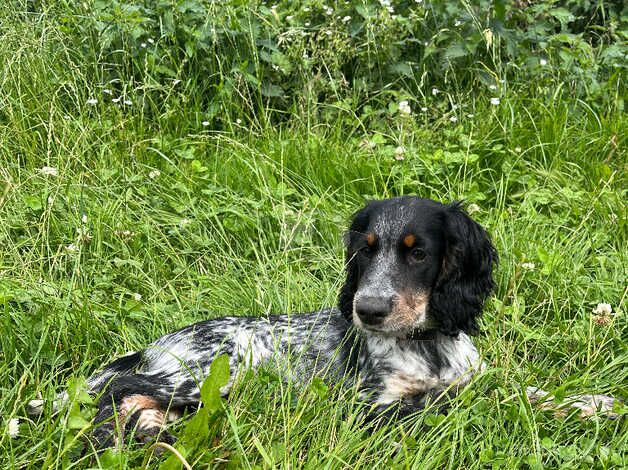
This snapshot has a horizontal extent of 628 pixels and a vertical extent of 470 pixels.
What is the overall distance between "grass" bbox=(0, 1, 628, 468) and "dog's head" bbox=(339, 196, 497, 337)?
17cm

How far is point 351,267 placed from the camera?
11.9 ft

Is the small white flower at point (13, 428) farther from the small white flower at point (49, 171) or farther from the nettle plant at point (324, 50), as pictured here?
the nettle plant at point (324, 50)

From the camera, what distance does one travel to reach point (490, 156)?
5.18 meters

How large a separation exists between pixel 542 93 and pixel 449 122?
2.07ft

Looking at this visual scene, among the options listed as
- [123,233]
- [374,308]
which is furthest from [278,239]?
[374,308]

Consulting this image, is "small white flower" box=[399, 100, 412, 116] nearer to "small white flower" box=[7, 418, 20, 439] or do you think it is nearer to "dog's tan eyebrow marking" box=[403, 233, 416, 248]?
"dog's tan eyebrow marking" box=[403, 233, 416, 248]

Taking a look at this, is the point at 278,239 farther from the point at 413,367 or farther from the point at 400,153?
the point at 413,367

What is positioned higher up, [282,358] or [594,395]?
[282,358]

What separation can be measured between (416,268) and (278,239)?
55.1 inches

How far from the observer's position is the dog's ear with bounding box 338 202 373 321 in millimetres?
3529

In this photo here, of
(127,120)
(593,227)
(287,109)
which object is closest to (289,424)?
(593,227)

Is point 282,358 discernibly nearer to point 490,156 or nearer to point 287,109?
point 490,156

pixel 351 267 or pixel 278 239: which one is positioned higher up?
pixel 351 267

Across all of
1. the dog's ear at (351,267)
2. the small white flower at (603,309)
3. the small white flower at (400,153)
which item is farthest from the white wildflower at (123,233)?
the small white flower at (603,309)
